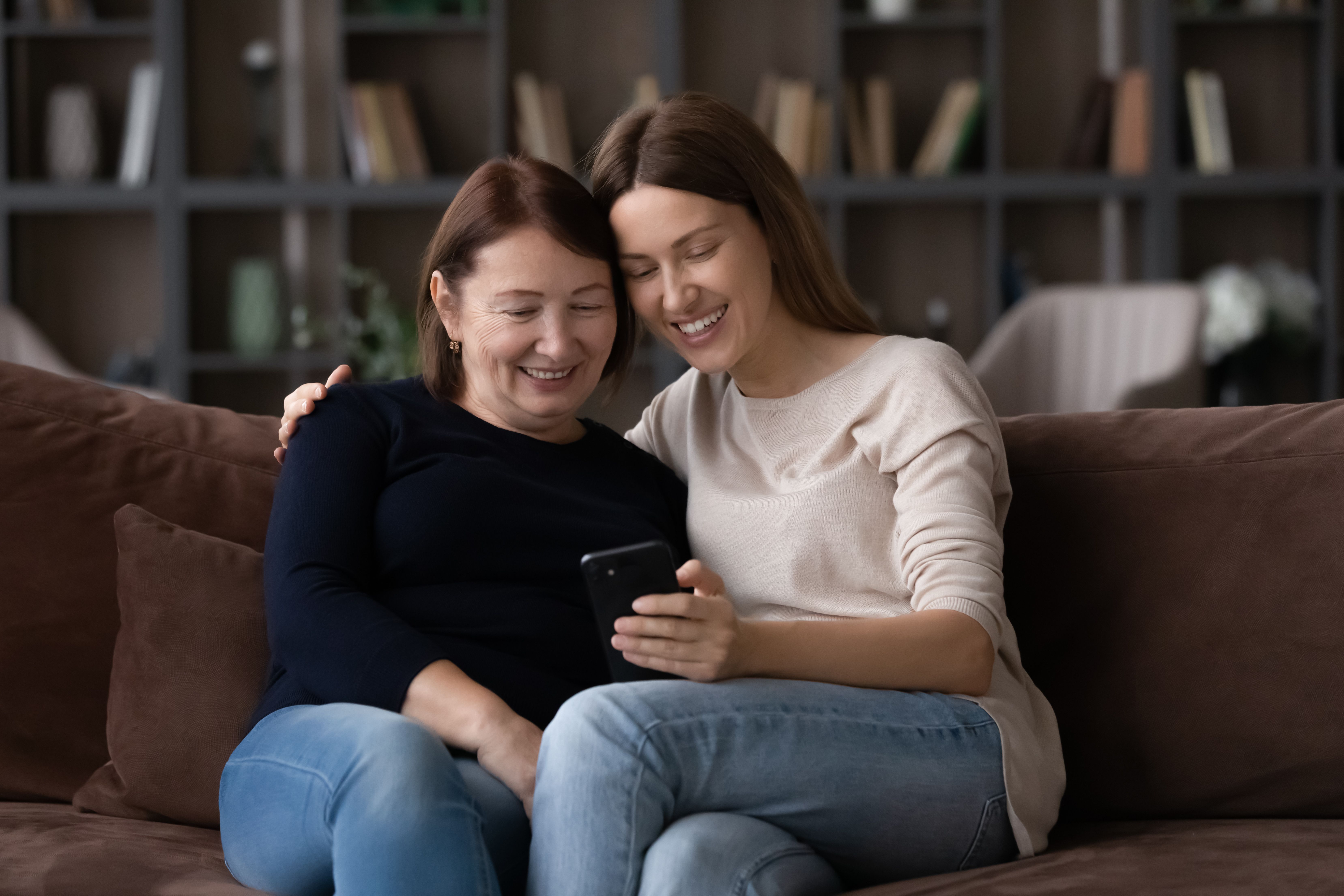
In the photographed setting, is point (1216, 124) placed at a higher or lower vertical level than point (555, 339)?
higher

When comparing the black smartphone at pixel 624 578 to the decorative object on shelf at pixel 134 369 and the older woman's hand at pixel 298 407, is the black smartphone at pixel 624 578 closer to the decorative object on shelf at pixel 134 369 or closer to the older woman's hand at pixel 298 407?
the older woman's hand at pixel 298 407

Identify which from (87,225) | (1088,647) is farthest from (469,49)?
(1088,647)

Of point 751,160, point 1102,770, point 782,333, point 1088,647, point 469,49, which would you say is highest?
point 469,49

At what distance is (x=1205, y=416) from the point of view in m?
1.47

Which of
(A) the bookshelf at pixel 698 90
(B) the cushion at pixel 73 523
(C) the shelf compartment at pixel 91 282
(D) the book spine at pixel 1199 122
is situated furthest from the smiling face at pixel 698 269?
(C) the shelf compartment at pixel 91 282

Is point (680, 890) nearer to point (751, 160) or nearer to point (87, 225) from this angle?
point (751, 160)

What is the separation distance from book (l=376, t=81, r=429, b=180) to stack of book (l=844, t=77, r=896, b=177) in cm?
148

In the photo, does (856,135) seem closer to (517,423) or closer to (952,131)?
(952,131)

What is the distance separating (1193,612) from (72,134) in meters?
4.02

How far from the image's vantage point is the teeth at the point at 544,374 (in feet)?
4.62

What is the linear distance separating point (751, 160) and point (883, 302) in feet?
10.5

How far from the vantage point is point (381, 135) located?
13.5 ft

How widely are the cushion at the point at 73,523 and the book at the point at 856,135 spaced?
3083mm

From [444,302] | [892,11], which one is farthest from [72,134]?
[444,302]
